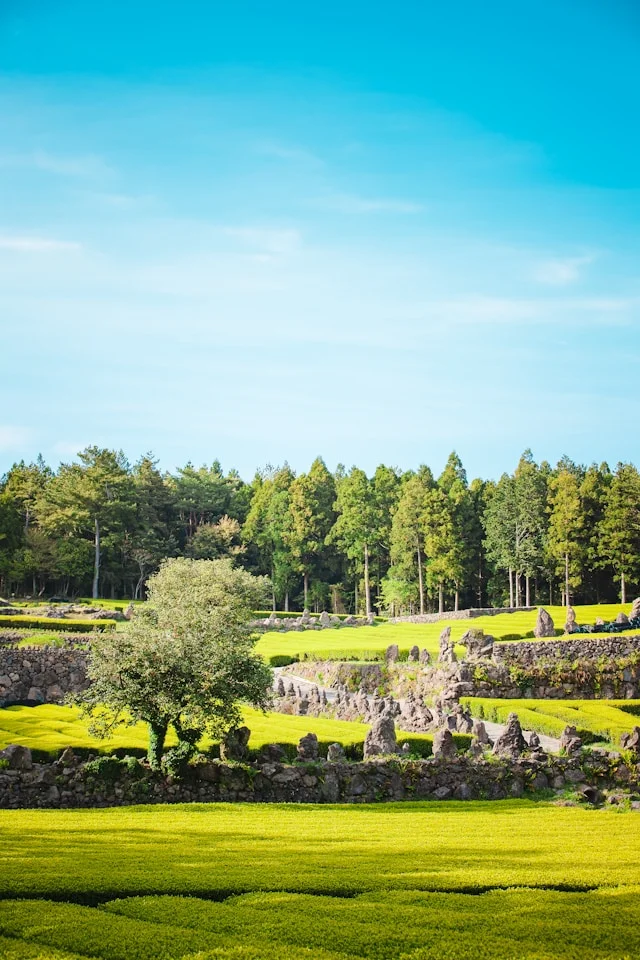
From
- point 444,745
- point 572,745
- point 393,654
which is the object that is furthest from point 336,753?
point 393,654

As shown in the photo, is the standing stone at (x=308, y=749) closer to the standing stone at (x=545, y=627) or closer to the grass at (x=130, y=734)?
the grass at (x=130, y=734)

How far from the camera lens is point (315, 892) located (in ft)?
29.0

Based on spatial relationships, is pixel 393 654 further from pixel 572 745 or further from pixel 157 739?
pixel 157 739

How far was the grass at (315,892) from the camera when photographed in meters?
7.04

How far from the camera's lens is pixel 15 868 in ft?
30.9

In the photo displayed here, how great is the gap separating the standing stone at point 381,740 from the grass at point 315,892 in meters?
7.27

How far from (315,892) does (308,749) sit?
37.7ft

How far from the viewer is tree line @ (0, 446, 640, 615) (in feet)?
234

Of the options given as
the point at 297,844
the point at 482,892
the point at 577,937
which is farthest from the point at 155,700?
the point at 577,937

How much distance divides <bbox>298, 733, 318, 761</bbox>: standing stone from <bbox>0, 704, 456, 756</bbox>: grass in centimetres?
118

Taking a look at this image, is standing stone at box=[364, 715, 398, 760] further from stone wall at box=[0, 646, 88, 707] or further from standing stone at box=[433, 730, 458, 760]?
stone wall at box=[0, 646, 88, 707]

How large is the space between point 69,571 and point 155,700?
192ft

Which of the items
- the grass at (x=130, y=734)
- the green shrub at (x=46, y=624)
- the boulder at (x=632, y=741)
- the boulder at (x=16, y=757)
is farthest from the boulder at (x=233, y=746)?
the green shrub at (x=46, y=624)

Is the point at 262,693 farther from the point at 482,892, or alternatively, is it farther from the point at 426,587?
the point at 426,587
